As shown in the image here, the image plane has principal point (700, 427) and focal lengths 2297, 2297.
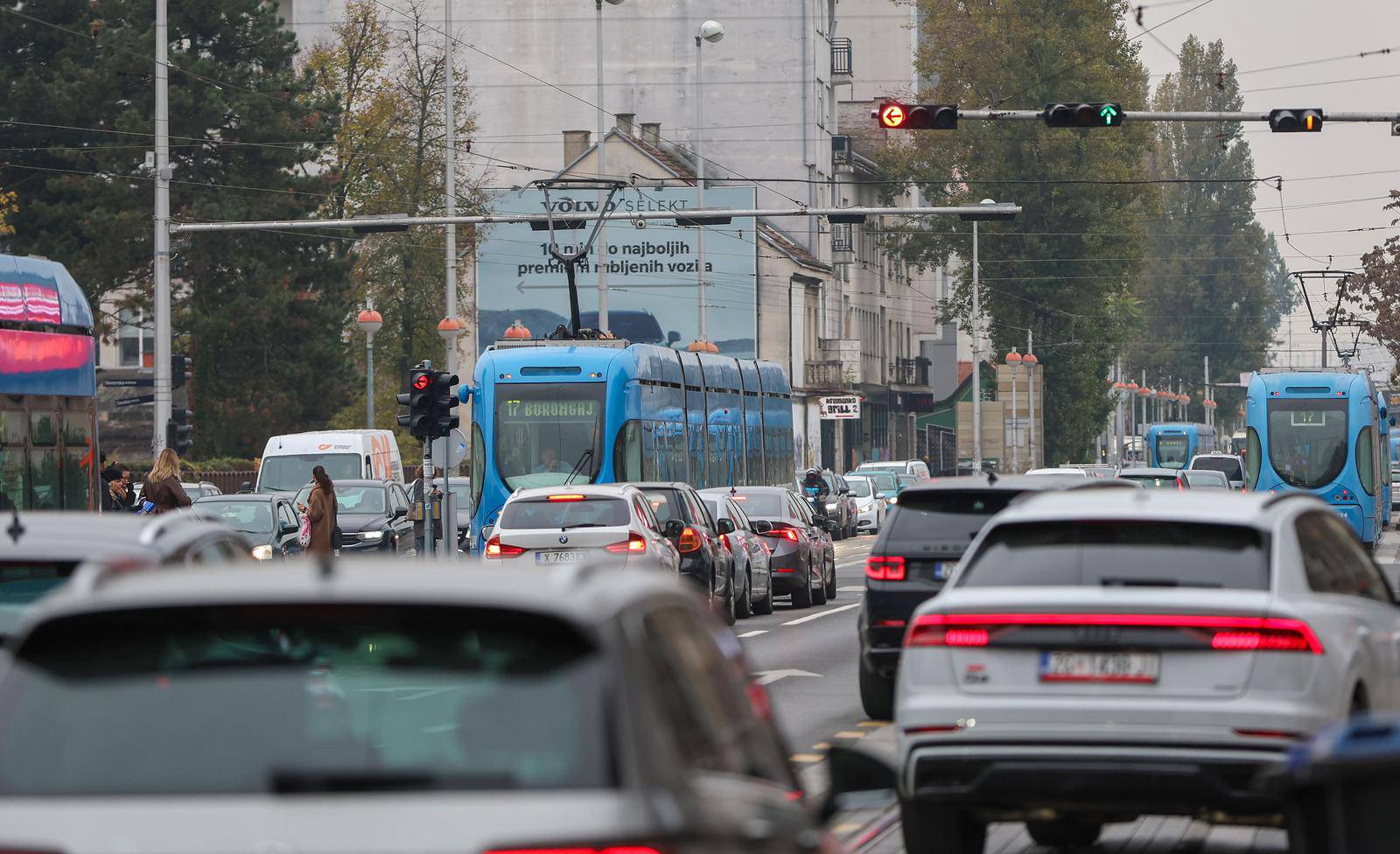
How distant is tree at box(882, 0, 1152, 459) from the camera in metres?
76.7

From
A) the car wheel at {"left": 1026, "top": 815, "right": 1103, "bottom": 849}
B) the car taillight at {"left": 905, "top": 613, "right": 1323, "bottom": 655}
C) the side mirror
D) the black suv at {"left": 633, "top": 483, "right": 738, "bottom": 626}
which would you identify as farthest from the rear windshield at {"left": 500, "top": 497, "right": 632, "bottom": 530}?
the side mirror

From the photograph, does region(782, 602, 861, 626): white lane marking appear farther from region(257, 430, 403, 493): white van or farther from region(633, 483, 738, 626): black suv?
region(257, 430, 403, 493): white van

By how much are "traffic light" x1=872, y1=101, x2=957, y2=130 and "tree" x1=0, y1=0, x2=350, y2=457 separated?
33.1 metres

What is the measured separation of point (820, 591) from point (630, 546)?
9718 millimetres

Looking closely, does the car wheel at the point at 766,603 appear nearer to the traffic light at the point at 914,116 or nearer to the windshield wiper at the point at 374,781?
the traffic light at the point at 914,116

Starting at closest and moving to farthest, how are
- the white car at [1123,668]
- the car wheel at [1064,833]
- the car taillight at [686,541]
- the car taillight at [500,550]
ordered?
the white car at [1123,668] → the car wheel at [1064,833] → the car taillight at [500,550] → the car taillight at [686,541]

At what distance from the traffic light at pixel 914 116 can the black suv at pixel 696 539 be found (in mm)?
4877

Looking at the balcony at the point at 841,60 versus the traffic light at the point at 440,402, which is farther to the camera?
the balcony at the point at 841,60

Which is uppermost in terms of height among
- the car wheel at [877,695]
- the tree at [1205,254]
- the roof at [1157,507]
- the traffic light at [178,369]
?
the tree at [1205,254]

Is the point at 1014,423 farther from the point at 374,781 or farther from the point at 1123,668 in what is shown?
the point at 374,781

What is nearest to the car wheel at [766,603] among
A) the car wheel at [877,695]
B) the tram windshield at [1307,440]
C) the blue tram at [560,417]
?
the blue tram at [560,417]

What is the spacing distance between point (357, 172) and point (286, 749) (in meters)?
67.0

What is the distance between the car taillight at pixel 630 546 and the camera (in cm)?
2198

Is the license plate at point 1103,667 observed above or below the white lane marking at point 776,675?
above
